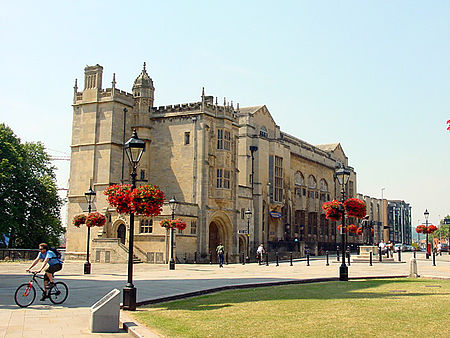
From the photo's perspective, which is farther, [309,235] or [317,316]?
[309,235]

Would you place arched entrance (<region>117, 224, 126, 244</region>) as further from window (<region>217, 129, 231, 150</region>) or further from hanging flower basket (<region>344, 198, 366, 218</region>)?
hanging flower basket (<region>344, 198, 366, 218</region>)

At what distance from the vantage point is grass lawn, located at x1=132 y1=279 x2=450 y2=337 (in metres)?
10.2

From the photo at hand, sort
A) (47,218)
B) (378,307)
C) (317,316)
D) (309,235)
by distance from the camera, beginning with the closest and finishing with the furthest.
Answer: (317,316) → (378,307) → (47,218) → (309,235)

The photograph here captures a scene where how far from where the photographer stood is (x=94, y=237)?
4794 centimetres

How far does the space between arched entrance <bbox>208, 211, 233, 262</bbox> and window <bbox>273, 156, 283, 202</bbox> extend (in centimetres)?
1630

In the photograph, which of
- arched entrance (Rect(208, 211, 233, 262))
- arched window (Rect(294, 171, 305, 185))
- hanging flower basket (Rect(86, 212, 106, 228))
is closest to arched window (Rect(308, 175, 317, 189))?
arched window (Rect(294, 171, 305, 185))

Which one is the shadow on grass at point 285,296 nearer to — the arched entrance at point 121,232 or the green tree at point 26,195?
the arched entrance at point 121,232

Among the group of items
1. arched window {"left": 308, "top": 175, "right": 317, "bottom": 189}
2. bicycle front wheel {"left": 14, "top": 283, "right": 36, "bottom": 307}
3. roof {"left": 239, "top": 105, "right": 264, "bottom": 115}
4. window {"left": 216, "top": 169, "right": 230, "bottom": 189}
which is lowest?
bicycle front wheel {"left": 14, "top": 283, "right": 36, "bottom": 307}

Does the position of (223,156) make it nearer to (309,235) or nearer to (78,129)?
(78,129)

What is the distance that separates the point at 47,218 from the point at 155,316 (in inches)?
1889

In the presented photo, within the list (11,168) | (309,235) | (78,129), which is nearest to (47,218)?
(11,168)

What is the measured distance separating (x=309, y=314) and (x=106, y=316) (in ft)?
15.4

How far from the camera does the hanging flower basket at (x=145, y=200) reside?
16078 mm

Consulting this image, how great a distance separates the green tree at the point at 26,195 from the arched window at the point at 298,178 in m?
34.2
